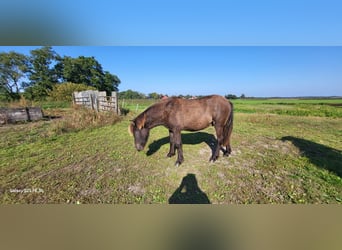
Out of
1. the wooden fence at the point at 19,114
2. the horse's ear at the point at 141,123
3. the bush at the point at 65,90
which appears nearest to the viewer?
the horse's ear at the point at 141,123

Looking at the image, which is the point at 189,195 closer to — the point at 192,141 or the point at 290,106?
the point at 192,141

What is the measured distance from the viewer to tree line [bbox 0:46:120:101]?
1945 millimetres

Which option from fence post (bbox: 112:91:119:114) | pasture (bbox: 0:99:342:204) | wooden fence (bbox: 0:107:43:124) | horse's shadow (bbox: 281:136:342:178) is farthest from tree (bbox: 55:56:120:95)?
horse's shadow (bbox: 281:136:342:178)

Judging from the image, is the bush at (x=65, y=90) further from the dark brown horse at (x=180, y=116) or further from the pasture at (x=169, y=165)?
the dark brown horse at (x=180, y=116)

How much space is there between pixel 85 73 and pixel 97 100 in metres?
1.08

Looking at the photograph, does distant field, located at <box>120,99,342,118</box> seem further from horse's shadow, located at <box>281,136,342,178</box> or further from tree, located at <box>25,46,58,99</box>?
tree, located at <box>25,46,58,99</box>

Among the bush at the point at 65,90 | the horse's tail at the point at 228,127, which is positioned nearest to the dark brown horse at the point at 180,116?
the horse's tail at the point at 228,127

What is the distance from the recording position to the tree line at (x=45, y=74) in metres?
1.95

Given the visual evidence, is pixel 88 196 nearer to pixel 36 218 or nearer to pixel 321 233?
pixel 36 218

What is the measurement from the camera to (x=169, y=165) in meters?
2.24

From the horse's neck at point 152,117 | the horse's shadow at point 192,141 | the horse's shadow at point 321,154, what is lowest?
the horse's shadow at point 192,141

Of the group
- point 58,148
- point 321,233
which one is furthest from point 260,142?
point 58,148

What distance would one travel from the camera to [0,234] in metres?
1.14

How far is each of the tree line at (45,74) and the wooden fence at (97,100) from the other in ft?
1.36
